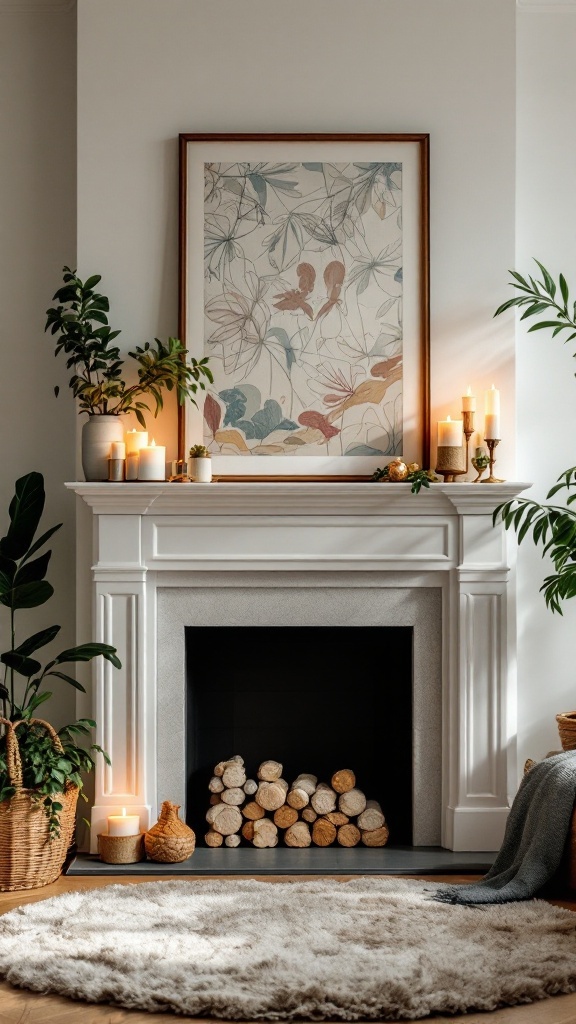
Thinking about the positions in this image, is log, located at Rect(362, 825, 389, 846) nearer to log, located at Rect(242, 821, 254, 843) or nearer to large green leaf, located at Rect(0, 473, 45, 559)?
log, located at Rect(242, 821, 254, 843)

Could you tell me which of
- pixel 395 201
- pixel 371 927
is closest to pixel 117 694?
pixel 371 927

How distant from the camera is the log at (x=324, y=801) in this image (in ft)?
11.8

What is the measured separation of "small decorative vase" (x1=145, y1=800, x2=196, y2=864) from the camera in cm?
331

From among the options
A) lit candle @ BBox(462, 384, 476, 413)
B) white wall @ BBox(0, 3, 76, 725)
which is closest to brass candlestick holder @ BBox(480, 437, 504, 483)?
lit candle @ BBox(462, 384, 476, 413)

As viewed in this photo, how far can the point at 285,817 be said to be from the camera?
142 inches

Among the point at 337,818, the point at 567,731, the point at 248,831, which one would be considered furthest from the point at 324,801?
the point at 567,731

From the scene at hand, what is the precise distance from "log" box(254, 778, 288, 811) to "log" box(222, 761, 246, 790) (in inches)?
3.2

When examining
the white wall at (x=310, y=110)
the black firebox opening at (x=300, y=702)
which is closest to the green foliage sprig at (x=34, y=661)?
the black firebox opening at (x=300, y=702)

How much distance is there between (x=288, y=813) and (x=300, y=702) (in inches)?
16.8

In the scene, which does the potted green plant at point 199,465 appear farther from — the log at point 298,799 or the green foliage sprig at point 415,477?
the log at point 298,799

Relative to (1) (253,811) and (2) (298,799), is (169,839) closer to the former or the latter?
(1) (253,811)

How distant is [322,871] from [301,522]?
1.21 metres

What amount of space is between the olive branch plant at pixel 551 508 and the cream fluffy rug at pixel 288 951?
3.54 feet

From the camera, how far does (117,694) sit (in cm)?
349
